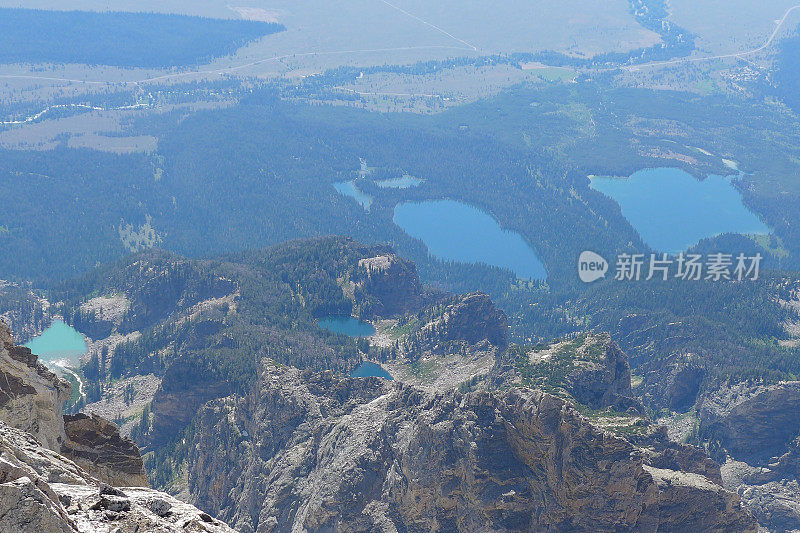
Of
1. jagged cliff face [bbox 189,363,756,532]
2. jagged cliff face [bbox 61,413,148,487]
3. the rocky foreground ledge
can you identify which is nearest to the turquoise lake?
jagged cliff face [bbox 189,363,756,532]

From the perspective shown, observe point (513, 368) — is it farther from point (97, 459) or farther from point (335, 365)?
point (97, 459)

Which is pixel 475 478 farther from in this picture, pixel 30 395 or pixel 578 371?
pixel 30 395

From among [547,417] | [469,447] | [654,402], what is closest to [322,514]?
[469,447]

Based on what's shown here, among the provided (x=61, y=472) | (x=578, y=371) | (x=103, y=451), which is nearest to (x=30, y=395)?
(x=103, y=451)

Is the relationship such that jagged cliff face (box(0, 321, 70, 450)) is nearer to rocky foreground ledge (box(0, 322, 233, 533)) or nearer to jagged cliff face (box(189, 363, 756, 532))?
rocky foreground ledge (box(0, 322, 233, 533))

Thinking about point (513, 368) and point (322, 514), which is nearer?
point (322, 514)

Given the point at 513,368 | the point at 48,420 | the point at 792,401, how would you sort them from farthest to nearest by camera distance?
the point at 792,401 → the point at 513,368 → the point at 48,420
